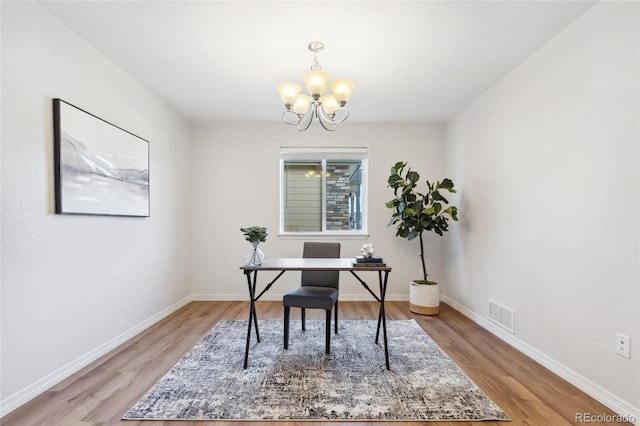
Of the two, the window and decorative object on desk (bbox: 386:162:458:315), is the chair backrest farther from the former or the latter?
the window

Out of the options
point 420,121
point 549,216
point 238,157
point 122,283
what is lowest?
point 122,283

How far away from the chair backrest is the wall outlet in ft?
6.28

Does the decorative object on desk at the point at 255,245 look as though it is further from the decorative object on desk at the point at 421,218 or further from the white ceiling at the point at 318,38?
the decorative object on desk at the point at 421,218

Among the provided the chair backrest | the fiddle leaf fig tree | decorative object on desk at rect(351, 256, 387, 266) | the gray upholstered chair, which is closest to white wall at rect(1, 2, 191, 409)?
the gray upholstered chair

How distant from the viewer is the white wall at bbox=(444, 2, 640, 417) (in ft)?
5.77

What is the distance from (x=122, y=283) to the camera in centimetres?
279

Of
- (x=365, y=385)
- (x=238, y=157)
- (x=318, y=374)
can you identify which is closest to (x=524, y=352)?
(x=365, y=385)

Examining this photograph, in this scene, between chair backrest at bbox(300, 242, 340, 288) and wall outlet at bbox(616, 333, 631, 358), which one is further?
chair backrest at bbox(300, 242, 340, 288)

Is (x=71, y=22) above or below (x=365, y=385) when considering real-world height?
above

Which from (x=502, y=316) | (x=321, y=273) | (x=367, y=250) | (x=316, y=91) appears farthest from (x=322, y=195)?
(x=502, y=316)

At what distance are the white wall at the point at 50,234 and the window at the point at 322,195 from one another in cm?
195

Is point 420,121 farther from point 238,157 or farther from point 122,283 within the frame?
point 122,283

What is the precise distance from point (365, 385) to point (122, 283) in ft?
7.74

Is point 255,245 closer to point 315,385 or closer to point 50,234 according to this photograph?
point 315,385
